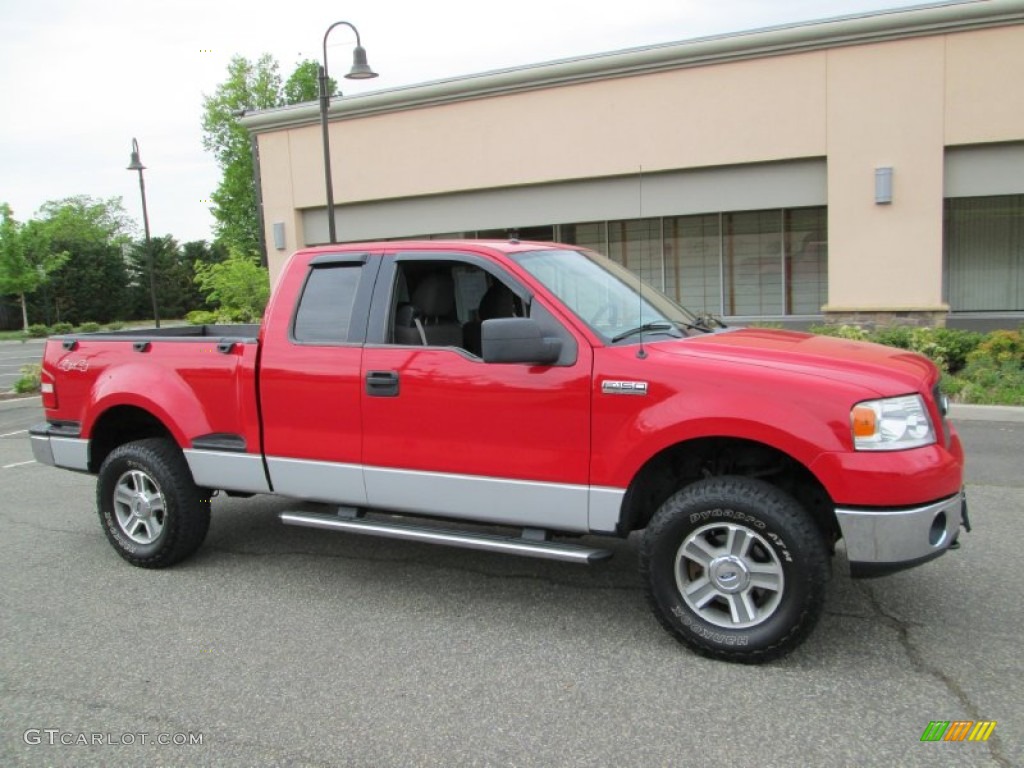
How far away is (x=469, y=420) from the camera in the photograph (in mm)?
4336

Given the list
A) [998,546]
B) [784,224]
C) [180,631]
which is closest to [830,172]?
[784,224]

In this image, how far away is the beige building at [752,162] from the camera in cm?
1452

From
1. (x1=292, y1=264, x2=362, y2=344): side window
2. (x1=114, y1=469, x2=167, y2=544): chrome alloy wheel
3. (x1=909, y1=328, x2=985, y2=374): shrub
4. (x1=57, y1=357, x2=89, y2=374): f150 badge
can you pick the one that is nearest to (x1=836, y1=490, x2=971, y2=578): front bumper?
(x1=292, y1=264, x2=362, y2=344): side window

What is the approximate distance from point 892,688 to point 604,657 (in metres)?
1.23

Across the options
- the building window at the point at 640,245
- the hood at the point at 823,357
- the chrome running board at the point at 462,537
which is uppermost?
the building window at the point at 640,245

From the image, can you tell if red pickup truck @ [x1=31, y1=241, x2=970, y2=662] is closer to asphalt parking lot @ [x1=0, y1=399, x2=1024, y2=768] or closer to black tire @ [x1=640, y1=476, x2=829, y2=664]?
black tire @ [x1=640, y1=476, x2=829, y2=664]

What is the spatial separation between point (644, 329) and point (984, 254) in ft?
46.7

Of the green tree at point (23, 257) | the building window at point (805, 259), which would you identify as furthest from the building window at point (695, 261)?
the green tree at point (23, 257)

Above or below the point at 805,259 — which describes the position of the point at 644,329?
below

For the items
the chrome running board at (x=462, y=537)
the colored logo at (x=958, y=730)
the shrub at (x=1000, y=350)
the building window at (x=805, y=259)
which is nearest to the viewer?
the colored logo at (x=958, y=730)

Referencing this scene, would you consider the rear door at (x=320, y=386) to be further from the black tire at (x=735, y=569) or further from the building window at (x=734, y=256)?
Answer: the building window at (x=734, y=256)

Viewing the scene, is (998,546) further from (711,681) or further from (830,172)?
(830,172)

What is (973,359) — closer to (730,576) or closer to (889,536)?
(889,536)

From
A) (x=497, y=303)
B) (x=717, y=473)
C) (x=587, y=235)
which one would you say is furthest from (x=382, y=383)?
(x=587, y=235)
